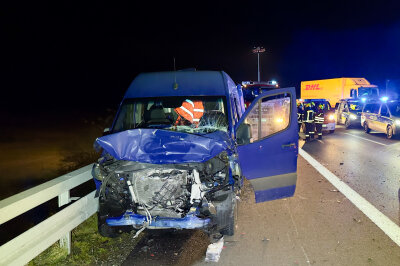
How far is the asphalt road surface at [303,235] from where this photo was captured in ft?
13.4

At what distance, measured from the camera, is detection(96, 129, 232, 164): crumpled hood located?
13.3ft

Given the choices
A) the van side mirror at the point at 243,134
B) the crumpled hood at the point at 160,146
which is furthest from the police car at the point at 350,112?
the crumpled hood at the point at 160,146

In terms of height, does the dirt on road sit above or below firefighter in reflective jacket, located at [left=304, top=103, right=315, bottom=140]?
below

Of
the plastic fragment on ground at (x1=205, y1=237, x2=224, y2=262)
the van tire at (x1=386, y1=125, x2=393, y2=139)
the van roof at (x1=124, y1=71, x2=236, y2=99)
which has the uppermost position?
the van roof at (x1=124, y1=71, x2=236, y2=99)

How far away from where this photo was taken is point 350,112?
19.8 metres

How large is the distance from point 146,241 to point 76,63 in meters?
76.7

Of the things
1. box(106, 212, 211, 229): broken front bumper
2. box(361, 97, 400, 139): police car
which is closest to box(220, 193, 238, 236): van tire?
box(106, 212, 211, 229): broken front bumper

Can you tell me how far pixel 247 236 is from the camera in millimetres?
4762

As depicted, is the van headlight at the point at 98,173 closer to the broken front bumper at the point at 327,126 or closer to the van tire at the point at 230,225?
the van tire at the point at 230,225

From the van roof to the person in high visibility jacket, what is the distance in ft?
0.58

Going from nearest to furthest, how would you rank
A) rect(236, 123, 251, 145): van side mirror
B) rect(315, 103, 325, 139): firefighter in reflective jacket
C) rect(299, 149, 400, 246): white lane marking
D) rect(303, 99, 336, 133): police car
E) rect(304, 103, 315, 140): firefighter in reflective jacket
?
rect(299, 149, 400, 246): white lane marking < rect(236, 123, 251, 145): van side mirror < rect(304, 103, 315, 140): firefighter in reflective jacket < rect(315, 103, 325, 139): firefighter in reflective jacket < rect(303, 99, 336, 133): police car

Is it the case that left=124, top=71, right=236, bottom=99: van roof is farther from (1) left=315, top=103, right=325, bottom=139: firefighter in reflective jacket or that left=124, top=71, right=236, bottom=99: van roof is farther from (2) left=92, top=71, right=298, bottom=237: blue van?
(1) left=315, top=103, right=325, bottom=139: firefighter in reflective jacket

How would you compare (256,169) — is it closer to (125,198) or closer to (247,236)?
(247,236)

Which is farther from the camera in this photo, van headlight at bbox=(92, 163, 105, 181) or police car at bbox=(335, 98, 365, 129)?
police car at bbox=(335, 98, 365, 129)
